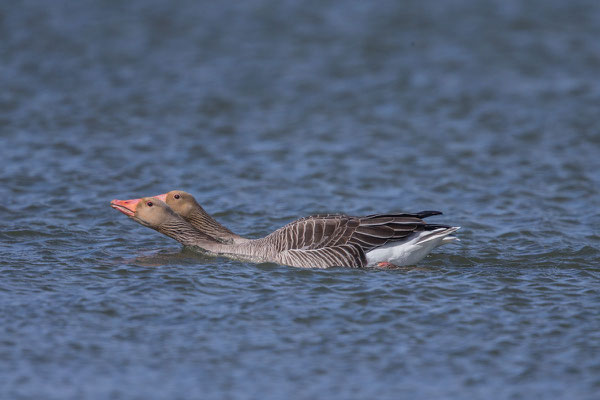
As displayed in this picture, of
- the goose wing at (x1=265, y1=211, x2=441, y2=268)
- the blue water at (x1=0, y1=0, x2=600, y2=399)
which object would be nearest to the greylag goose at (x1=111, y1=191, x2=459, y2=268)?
the goose wing at (x1=265, y1=211, x2=441, y2=268)

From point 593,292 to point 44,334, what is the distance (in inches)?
218

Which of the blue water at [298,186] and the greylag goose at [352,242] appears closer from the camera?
the blue water at [298,186]

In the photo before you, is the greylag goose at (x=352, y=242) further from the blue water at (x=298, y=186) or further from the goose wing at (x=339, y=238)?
the blue water at (x=298, y=186)

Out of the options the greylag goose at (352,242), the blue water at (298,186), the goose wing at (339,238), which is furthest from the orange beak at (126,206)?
the goose wing at (339,238)

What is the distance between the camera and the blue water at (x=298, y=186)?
24.5 feet

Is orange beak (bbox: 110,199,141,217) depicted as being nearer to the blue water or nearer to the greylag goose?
the blue water

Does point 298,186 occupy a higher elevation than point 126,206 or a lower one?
higher

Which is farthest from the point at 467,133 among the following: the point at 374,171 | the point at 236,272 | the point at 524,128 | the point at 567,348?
the point at 567,348

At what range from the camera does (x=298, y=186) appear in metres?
14.2

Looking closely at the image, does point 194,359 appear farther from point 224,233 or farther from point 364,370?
point 224,233

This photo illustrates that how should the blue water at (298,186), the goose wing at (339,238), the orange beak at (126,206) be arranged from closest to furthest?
the blue water at (298,186) → the goose wing at (339,238) → the orange beak at (126,206)

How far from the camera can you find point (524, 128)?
16922 millimetres

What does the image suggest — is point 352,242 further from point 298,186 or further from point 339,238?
point 298,186

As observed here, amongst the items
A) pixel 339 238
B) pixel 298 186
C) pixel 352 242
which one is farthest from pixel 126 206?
pixel 298 186
